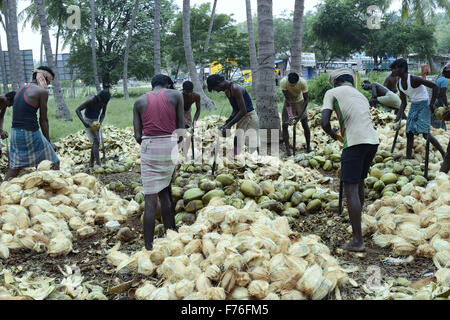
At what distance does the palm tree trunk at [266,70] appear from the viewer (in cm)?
690

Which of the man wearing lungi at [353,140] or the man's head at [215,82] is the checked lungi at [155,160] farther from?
the man's head at [215,82]

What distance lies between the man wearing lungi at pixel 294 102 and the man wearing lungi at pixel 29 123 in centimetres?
388

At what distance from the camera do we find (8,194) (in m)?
4.43

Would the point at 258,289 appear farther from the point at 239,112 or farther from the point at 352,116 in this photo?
the point at 239,112

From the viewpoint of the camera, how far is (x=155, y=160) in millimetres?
3521

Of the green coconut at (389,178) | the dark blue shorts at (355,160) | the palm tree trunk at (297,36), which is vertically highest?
the palm tree trunk at (297,36)

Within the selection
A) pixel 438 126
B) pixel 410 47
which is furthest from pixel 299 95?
pixel 410 47

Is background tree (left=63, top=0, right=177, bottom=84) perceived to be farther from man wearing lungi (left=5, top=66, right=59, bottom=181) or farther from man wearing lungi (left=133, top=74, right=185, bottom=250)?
man wearing lungi (left=133, top=74, right=185, bottom=250)

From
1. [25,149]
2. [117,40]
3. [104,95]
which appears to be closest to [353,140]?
[25,149]

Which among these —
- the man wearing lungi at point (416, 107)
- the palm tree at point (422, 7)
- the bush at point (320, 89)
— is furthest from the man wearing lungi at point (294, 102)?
the palm tree at point (422, 7)

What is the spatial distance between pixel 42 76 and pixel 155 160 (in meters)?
2.61
